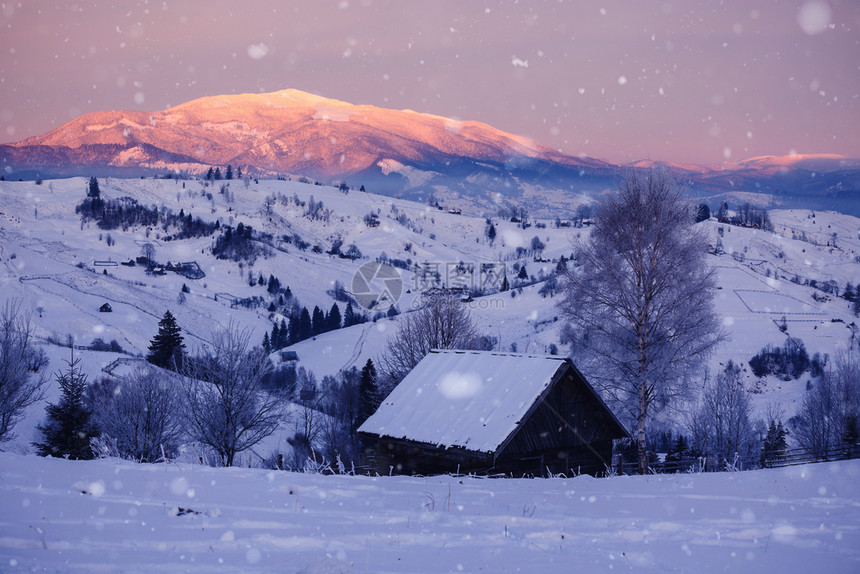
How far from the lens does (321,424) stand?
56875mm

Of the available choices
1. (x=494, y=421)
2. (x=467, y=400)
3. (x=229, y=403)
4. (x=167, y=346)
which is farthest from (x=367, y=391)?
(x=167, y=346)

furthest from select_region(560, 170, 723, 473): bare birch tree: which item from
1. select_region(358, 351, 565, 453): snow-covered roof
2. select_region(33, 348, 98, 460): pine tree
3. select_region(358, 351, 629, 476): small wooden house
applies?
select_region(33, 348, 98, 460): pine tree

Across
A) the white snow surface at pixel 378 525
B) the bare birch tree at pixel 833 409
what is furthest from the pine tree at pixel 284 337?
the white snow surface at pixel 378 525

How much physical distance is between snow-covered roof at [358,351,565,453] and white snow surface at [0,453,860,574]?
691 centimetres

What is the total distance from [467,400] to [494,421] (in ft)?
5.74

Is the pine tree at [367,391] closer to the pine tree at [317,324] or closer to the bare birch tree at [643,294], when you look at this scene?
the bare birch tree at [643,294]

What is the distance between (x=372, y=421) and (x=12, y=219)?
20211 centimetres

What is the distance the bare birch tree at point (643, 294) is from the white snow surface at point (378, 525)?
29.3ft

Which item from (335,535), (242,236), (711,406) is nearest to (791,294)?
(711,406)

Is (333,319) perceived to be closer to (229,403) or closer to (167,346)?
(167,346)

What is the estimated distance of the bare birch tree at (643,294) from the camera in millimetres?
18328

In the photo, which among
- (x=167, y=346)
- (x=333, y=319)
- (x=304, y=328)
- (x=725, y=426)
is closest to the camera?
(x=725, y=426)

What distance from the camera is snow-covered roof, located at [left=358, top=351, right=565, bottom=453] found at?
16.6 m

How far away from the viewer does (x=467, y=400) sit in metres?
18.3
